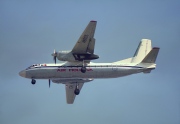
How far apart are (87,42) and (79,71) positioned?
14.8ft

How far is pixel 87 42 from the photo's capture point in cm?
5175

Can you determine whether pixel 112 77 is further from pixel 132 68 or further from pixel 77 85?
pixel 77 85

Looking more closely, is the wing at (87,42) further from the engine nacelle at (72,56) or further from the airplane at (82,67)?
the engine nacelle at (72,56)

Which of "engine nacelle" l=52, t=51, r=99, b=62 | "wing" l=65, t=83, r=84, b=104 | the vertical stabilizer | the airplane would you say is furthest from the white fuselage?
"wing" l=65, t=83, r=84, b=104

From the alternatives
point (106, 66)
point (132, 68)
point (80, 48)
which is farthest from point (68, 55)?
point (132, 68)

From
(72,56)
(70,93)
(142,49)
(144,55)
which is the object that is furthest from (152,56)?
(70,93)

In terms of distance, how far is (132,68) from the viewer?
53.7 meters

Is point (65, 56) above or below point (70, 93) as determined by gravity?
above

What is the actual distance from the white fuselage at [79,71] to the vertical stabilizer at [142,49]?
5647 mm

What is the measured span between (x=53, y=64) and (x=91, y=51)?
5.64 metres

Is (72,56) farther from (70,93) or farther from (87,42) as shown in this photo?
(70,93)

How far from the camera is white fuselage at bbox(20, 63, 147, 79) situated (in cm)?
5353

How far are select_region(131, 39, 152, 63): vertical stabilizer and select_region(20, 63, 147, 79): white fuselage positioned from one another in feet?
18.5

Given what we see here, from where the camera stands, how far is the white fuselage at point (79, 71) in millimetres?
A: 53531
